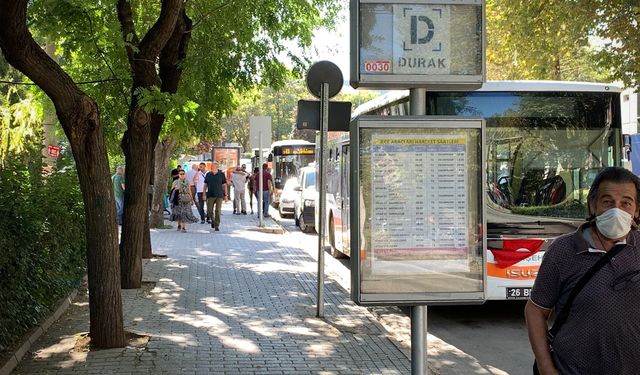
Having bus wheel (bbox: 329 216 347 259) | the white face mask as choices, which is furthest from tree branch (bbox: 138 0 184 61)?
bus wheel (bbox: 329 216 347 259)

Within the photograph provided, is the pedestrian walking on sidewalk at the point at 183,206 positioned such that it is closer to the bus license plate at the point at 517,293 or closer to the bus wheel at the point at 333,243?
the bus wheel at the point at 333,243

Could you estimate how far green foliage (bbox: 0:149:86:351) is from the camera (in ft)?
22.0

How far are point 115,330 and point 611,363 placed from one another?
5.09 m

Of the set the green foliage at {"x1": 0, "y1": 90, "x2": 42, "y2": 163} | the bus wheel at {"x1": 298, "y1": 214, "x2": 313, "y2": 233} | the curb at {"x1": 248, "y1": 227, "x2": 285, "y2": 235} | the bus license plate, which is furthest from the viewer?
the bus wheel at {"x1": 298, "y1": 214, "x2": 313, "y2": 233}

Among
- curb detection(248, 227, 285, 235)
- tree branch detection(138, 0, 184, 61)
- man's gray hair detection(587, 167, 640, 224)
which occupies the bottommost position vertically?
curb detection(248, 227, 285, 235)

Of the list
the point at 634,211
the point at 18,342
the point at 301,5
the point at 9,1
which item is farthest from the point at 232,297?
the point at 634,211

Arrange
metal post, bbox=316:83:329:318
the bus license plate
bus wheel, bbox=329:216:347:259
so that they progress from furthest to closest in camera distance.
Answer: bus wheel, bbox=329:216:347:259 < metal post, bbox=316:83:329:318 < the bus license plate

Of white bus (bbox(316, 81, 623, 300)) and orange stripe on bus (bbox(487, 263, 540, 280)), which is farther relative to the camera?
white bus (bbox(316, 81, 623, 300))

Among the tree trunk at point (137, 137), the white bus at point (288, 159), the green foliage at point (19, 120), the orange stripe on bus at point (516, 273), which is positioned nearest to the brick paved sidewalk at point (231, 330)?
the tree trunk at point (137, 137)

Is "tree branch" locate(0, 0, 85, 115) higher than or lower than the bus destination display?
higher

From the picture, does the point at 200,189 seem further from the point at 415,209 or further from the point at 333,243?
the point at 415,209

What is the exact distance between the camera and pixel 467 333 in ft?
29.5

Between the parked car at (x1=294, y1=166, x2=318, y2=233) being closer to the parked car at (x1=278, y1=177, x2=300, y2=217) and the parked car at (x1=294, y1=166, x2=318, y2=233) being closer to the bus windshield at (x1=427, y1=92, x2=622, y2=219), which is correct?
the parked car at (x1=278, y1=177, x2=300, y2=217)

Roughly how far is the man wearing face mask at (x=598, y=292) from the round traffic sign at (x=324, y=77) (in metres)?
6.03
